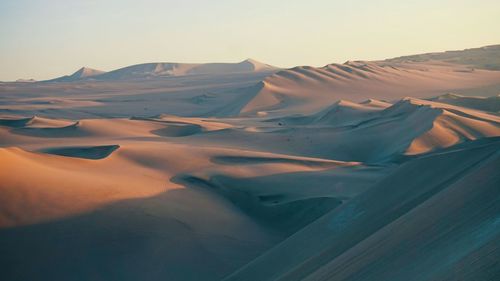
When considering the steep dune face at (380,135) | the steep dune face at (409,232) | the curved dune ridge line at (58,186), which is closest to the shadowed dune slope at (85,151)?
the curved dune ridge line at (58,186)

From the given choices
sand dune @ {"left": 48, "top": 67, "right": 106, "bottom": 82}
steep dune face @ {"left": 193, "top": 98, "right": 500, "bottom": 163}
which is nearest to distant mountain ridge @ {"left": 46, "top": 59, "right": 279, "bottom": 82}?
sand dune @ {"left": 48, "top": 67, "right": 106, "bottom": 82}

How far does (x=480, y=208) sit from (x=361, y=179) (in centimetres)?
943

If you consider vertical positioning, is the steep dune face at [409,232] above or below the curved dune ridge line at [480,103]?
above

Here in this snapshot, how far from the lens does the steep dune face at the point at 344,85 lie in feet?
146

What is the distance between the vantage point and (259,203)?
14031 millimetres

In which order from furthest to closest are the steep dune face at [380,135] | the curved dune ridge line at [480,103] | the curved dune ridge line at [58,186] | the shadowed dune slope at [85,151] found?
the curved dune ridge line at [480,103] < the steep dune face at [380,135] < the shadowed dune slope at [85,151] < the curved dune ridge line at [58,186]

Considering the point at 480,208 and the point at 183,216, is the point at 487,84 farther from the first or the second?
the point at 480,208

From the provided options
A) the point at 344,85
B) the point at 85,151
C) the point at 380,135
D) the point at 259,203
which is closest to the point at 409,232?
the point at 259,203

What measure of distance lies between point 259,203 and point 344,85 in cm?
3822

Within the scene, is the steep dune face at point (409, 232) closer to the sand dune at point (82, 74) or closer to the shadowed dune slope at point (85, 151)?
the shadowed dune slope at point (85, 151)

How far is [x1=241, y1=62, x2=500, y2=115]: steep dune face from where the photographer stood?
44469 mm

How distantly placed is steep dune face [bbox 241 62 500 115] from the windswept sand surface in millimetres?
16462

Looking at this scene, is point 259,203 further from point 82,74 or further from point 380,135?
point 82,74

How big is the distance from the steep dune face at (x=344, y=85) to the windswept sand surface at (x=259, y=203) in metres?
16.5
